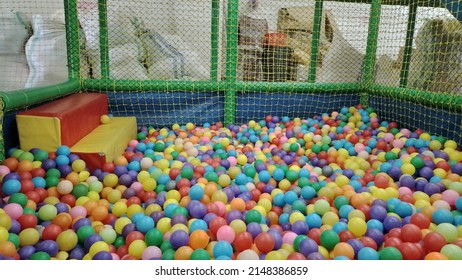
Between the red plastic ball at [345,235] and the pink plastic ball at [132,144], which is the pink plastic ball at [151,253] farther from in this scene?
the pink plastic ball at [132,144]

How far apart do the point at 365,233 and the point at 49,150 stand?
2.11 metres

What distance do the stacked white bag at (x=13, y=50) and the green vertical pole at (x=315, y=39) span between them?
9.69ft

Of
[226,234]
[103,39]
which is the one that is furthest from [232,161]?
[103,39]

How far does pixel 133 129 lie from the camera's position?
370 cm

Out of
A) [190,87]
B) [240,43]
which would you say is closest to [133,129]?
[190,87]

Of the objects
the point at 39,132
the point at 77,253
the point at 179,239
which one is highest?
the point at 39,132

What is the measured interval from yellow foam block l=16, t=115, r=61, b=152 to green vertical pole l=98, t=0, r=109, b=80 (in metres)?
1.40

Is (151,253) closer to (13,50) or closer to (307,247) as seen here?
(307,247)

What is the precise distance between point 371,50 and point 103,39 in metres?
2.85

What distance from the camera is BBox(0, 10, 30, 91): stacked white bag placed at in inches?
142

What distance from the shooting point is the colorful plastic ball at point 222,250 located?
1634 mm

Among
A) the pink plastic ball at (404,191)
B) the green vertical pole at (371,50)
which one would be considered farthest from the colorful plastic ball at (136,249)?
the green vertical pole at (371,50)

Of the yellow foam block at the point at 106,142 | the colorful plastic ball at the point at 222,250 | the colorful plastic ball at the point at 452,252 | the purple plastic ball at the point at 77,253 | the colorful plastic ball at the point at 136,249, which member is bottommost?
the purple plastic ball at the point at 77,253

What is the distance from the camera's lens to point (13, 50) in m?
3.66
